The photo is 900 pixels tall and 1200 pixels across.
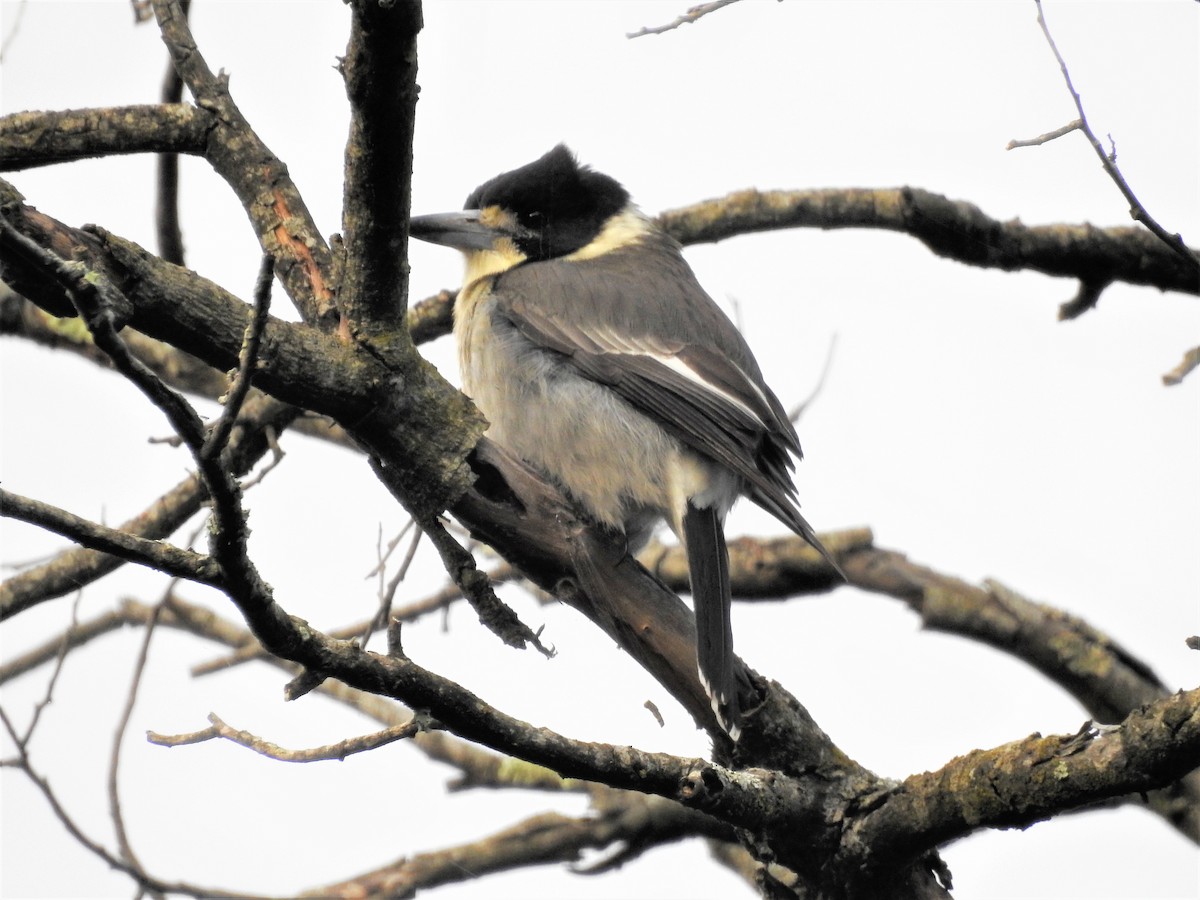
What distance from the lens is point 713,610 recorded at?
3324 millimetres

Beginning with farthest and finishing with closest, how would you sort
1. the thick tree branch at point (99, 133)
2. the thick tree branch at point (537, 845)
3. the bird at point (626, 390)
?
the thick tree branch at point (537, 845)
the bird at point (626, 390)
the thick tree branch at point (99, 133)

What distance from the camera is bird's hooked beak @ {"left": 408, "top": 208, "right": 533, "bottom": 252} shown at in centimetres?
486

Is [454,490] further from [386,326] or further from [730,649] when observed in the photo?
[730,649]

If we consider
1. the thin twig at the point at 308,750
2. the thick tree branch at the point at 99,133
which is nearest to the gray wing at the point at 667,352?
the thick tree branch at the point at 99,133

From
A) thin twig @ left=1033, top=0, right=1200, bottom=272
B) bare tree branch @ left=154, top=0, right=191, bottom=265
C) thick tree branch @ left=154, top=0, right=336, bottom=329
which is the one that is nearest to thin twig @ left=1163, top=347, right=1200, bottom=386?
thin twig @ left=1033, top=0, right=1200, bottom=272

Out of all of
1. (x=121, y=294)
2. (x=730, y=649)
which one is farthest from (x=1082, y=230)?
(x=121, y=294)

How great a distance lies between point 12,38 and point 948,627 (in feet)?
12.0

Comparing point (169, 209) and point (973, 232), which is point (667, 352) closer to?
point (973, 232)

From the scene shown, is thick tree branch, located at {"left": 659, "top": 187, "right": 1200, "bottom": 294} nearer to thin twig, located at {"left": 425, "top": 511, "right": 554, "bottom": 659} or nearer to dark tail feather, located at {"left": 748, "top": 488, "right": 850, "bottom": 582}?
dark tail feather, located at {"left": 748, "top": 488, "right": 850, "bottom": 582}

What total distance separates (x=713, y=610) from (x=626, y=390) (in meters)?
0.99

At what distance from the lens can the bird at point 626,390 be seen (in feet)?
12.9

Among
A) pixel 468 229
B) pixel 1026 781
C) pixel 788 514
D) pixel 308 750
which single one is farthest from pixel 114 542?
pixel 468 229

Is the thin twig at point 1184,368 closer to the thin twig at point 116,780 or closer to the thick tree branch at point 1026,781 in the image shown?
the thick tree branch at point 1026,781

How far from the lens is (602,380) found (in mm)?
4148
